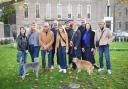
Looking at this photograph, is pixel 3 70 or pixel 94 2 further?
pixel 94 2

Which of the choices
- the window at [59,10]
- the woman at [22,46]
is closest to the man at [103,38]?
the woman at [22,46]

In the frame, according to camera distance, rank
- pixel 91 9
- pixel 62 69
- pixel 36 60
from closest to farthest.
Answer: pixel 36 60 < pixel 62 69 < pixel 91 9

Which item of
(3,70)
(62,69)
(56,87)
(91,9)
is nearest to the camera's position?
(56,87)

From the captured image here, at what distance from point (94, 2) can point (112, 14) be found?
5048 millimetres

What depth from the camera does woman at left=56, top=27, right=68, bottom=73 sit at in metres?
17.9

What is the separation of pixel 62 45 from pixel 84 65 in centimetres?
142

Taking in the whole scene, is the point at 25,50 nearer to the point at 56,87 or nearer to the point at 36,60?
the point at 36,60

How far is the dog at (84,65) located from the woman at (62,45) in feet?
2.68

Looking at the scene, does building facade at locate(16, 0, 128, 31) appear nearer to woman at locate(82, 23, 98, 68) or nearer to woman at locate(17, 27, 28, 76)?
woman at locate(82, 23, 98, 68)

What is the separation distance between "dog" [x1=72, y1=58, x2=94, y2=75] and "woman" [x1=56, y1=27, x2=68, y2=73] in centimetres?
82

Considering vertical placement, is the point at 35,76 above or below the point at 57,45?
below

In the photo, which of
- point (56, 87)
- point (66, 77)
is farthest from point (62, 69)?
point (56, 87)

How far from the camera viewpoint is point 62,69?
18234 millimetres

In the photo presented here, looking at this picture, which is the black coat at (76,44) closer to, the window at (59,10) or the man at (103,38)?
the man at (103,38)
